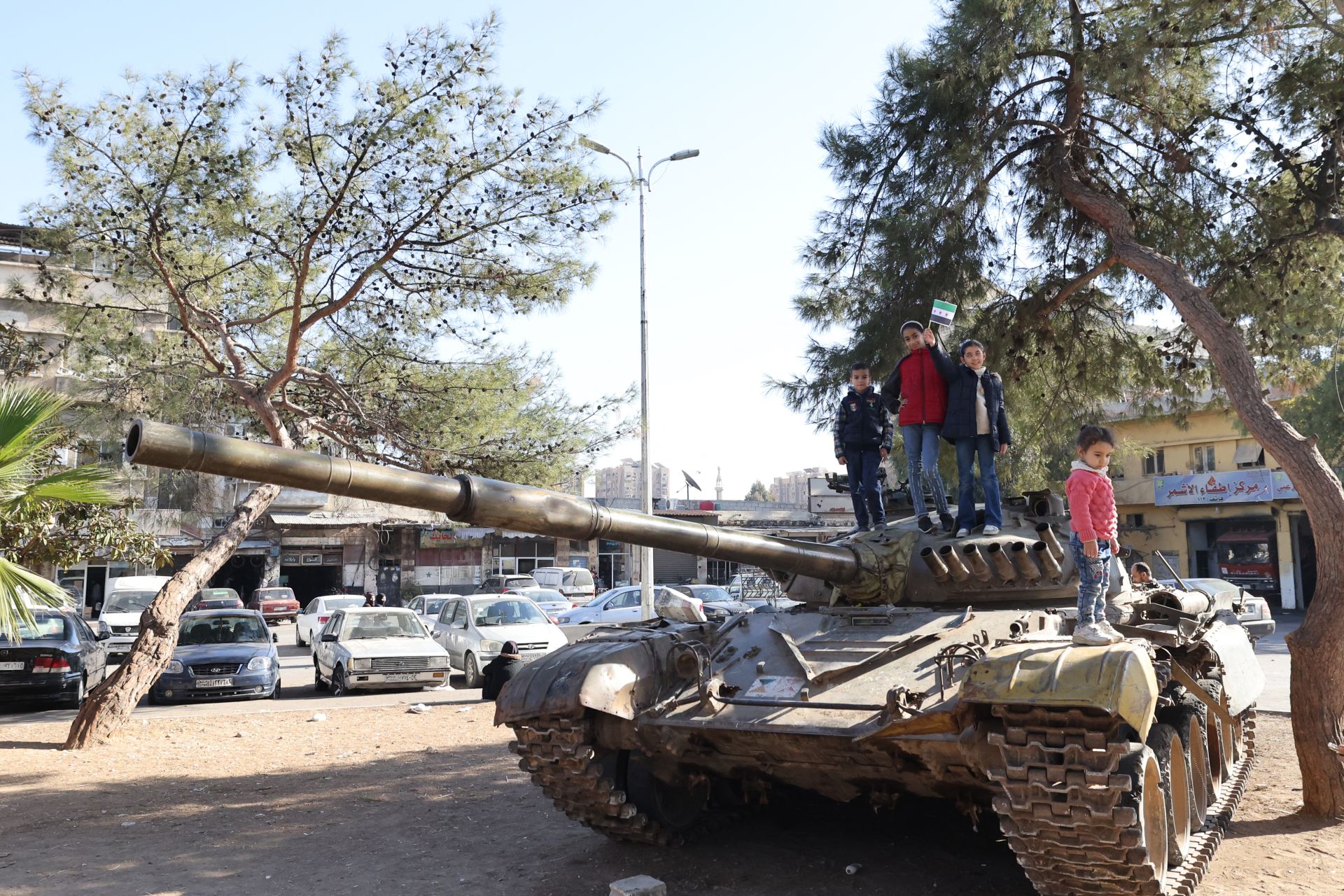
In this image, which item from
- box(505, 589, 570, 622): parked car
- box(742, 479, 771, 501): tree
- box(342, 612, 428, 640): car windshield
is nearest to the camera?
box(342, 612, 428, 640): car windshield

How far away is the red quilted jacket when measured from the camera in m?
8.20

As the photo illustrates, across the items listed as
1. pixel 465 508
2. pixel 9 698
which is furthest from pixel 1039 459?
pixel 9 698

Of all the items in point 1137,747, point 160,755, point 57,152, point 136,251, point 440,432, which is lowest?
point 160,755

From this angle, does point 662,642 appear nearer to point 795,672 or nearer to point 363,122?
point 795,672

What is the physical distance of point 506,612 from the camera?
1798 cm

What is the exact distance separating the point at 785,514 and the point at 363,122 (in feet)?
116

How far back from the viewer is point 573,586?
32.2 meters

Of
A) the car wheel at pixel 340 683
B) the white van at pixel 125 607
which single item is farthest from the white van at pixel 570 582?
the car wheel at pixel 340 683

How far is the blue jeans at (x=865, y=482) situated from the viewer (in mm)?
8742

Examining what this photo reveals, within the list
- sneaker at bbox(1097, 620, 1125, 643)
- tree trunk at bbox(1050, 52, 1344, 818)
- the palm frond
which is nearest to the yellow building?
tree trunk at bbox(1050, 52, 1344, 818)

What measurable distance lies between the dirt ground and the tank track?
1.18 metres

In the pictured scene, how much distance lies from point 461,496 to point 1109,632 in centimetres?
343

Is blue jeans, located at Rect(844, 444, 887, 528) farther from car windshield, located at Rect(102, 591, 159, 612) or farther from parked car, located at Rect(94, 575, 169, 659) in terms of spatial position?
car windshield, located at Rect(102, 591, 159, 612)

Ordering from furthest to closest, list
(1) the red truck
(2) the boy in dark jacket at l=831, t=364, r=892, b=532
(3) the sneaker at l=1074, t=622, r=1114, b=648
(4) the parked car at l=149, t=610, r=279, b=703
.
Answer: (1) the red truck < (4) the parked car at l=149, t=610, r=279, b=703 < (2) the boy in dark jacket at l=831, t=364, r=892, b=532 < (3) the sneaker at l=1074, t=622, r=1114, b=648
